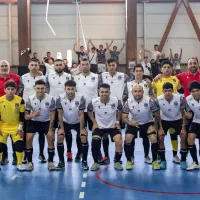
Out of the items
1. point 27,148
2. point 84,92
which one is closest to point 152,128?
point 84,92

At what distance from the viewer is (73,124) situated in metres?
6.30

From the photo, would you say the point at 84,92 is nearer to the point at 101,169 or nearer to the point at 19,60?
the point at 101,169

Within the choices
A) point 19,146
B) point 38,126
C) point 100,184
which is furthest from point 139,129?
point 19,146

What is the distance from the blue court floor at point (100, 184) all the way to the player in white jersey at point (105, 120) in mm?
281

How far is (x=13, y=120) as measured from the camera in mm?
6012

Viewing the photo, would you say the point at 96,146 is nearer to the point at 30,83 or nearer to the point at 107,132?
the point at 107,132

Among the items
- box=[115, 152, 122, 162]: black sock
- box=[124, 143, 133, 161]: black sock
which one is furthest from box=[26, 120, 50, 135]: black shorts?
box=[124, 143, 133, 161]: black sock

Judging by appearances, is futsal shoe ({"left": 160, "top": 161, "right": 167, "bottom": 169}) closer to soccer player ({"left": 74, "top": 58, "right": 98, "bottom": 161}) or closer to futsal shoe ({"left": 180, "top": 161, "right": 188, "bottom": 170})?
futsal shoe ({"left": 180, "top": 161, "right": 188, "bottom": 170})

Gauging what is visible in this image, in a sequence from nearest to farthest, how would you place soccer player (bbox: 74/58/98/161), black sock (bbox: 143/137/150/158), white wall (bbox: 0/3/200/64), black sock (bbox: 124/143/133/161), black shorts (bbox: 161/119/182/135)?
black sock (bbox: 124/143/133/161), black shorts (bbox: 161/119/182/135), black sock (bbox: 143/137/150/158), soccer player (bbox: 74/58/98/161), white wall (bbox: 0/3/200/64)

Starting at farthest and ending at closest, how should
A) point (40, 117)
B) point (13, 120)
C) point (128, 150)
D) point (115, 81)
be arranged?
point (115, 81) < point (40, 117) < point (128, 150) < point (13, 120)

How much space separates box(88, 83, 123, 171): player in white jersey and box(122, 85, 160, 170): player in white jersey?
139mm

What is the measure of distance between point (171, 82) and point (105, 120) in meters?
1.32

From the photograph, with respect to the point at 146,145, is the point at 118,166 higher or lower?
lower

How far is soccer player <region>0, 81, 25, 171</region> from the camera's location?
5.92 metres
